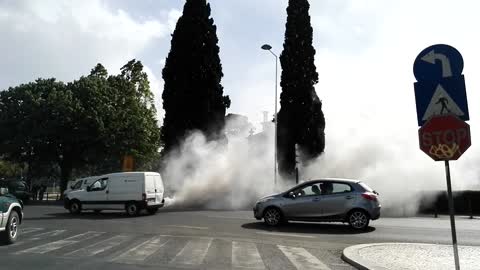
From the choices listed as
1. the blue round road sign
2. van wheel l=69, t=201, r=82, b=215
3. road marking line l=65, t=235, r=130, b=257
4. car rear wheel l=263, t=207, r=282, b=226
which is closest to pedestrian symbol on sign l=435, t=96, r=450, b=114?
the blue round road sign

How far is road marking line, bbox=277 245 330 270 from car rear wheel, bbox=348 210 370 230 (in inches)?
183

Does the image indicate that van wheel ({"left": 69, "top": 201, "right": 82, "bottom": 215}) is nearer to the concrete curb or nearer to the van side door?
the van side door

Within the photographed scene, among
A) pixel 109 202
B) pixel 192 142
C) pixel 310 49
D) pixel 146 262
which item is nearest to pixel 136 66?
pixel 192 142

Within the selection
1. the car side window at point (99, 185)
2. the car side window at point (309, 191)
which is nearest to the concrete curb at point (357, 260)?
the car side window at point (309, 191)

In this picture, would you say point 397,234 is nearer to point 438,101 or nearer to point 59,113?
point 438,101

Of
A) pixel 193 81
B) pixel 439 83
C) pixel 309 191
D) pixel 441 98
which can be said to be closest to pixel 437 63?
pixel 439 83

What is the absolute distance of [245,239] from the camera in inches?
496

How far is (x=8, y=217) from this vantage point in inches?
446

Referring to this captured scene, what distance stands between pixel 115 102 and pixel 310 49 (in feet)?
61.4

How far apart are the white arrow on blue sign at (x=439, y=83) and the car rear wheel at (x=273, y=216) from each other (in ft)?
30.8

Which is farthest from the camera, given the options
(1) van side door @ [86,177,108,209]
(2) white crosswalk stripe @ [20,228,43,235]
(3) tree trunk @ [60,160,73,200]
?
(3) tree trunk @ [60,160,73,200]

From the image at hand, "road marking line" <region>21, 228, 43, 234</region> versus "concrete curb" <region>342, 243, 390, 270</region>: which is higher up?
"road marking line" <region>21, 228, 43, 234</region>

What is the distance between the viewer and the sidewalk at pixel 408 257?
8.51m

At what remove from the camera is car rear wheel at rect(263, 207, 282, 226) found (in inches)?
626
